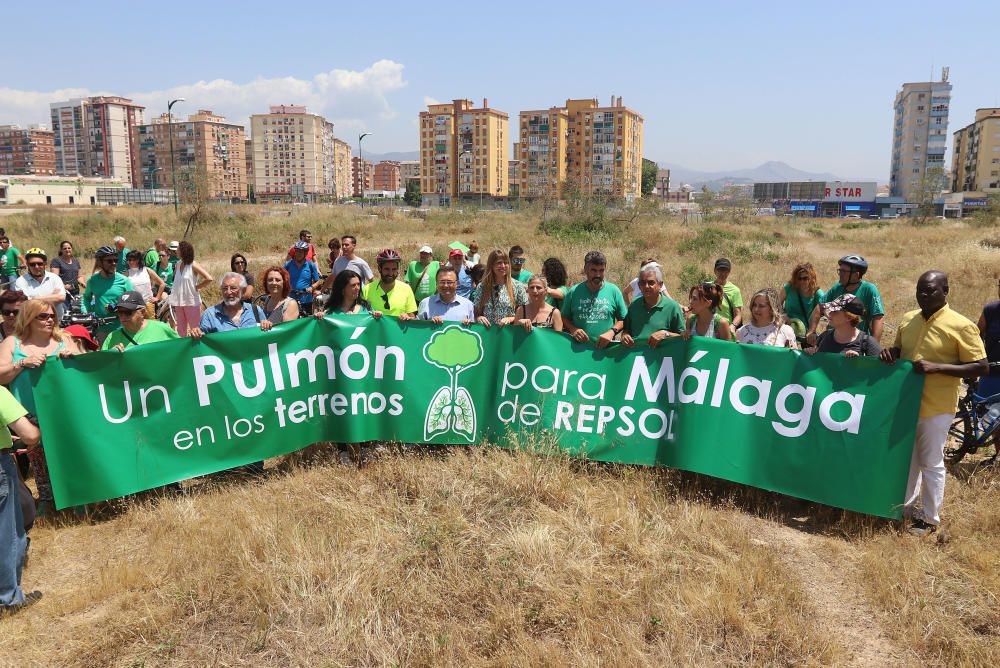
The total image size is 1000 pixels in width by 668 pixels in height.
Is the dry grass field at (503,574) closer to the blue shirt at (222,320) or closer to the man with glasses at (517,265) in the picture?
the blue shirt at (222,320)

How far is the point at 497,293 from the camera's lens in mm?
6227

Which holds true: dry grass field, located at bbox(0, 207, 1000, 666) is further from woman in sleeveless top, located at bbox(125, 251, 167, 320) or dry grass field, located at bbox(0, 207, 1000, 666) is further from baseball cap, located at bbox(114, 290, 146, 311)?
woman in sleeveless top, located at bbox(125, 251, 167, 320)

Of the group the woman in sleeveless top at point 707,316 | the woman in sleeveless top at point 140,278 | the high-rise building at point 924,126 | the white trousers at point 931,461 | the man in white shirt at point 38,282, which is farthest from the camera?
the high-rise building at point 924,126

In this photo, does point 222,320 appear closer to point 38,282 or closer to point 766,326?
point 38,282

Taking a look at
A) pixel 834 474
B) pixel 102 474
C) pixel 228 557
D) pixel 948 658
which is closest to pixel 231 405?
pixel 102 474

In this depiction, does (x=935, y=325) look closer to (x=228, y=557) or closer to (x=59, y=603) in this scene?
(x=228, y=557)

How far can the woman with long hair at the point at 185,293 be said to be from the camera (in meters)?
8.66

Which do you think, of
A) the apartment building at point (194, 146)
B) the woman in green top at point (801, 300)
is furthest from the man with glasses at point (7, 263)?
the apartment building at point (194, 146)

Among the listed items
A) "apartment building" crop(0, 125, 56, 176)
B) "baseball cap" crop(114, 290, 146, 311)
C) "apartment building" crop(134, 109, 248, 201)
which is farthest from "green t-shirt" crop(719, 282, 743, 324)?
"apartment building" crop(0, 125, 56, 176)

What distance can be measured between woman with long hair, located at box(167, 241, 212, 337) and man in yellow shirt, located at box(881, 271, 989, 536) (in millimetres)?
7796

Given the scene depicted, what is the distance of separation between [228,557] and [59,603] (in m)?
0.94

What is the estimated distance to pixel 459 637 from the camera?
11.6 feet

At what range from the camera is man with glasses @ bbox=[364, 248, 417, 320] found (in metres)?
6.41

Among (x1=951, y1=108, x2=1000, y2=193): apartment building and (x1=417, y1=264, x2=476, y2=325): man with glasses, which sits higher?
(x1=951, y1=108, x2=1000, y2=193): apartment building
